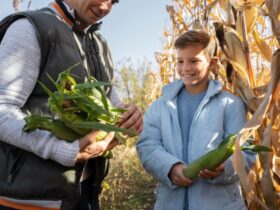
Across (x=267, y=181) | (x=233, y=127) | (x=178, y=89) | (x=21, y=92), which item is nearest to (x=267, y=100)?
(x=233, y=127)

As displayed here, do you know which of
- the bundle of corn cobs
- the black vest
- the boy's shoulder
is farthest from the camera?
the boy's shoulder

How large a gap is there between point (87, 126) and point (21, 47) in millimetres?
282

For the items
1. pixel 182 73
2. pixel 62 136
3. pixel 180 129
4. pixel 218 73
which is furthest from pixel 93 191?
pixel 218 73

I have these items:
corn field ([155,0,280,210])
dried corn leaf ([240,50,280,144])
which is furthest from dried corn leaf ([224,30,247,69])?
dried corn leaf ([240,50,280,144])

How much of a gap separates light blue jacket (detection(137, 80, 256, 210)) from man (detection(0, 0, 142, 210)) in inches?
14.3

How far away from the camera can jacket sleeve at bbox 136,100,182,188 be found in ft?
4.79

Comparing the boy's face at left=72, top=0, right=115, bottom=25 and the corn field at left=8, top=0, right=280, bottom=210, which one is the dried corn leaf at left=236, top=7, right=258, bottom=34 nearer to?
the corn field at left=8, top=0, right=280, bottom=210

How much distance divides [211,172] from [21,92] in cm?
70

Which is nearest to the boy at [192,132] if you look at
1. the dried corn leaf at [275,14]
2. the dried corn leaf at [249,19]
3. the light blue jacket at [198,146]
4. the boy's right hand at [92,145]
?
the light blue jacket at [198,146]

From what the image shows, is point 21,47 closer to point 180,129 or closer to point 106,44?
point 106,44

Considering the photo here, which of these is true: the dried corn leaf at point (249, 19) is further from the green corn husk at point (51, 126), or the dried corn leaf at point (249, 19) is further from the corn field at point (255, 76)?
the green corn husk at point (51, 126)

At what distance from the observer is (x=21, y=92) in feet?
3.32

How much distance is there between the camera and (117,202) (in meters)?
3.03

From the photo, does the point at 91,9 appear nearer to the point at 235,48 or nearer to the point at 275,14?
the point at 275,14
